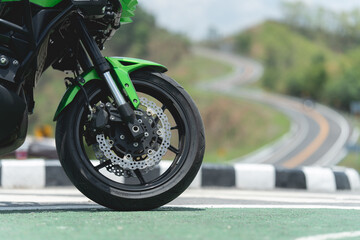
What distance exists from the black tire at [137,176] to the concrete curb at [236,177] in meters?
3.13

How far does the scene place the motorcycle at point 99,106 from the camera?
13.2 ft

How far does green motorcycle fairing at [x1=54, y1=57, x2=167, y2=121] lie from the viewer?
4.16 metres

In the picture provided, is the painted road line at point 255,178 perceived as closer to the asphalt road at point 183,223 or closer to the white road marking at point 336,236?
the asphalt road at point 183,223

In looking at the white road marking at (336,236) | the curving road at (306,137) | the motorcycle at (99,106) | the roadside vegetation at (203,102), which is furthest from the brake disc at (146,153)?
the curving road at (306,137)

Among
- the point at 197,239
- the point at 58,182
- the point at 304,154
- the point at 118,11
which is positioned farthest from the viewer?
the point at 304,154

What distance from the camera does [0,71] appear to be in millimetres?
3975

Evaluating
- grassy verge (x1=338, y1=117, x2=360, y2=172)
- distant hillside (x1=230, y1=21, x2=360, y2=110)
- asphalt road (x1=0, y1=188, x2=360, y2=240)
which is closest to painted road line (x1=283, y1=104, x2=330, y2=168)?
grassy verge (x1=338, y1=117, x2=360, y2=172)

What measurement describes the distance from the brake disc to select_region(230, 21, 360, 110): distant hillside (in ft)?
309

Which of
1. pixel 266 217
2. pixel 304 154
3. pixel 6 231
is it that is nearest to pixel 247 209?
pixel 266 217

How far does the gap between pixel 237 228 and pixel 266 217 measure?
554mm

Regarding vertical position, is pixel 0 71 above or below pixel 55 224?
above

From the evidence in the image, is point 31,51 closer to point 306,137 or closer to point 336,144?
point 336,144

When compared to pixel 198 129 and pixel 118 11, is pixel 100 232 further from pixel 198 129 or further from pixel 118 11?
pixel 118 11

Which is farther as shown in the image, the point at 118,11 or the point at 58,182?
the point at 58,182
